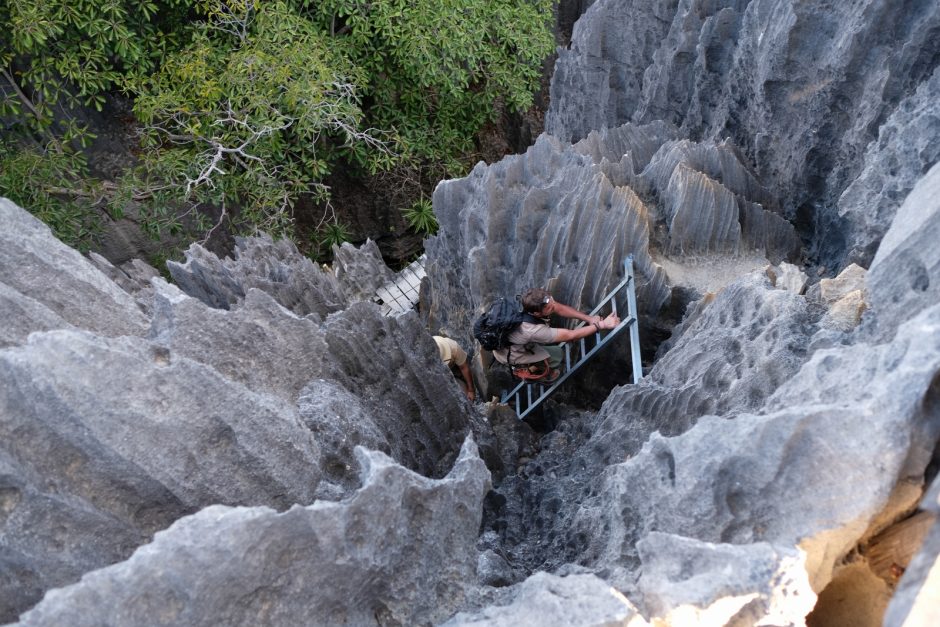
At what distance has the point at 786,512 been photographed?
2.90 metres

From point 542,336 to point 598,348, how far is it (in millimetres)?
412

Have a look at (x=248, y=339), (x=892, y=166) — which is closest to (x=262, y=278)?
(x=248, y=339)

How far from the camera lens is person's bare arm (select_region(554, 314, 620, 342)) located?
5.77 m

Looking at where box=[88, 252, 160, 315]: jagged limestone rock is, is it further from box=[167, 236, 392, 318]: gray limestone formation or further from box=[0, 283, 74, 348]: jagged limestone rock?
box=[0, 283, 74, 348]: jagged limestone rock

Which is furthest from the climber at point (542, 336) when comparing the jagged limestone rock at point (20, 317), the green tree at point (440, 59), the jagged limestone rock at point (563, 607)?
the green tree at point (440, 59)

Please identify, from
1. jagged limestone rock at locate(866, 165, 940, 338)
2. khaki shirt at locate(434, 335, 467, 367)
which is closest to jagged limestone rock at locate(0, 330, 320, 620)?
jagged limestone rock at locate(866, 165, 940, 338)

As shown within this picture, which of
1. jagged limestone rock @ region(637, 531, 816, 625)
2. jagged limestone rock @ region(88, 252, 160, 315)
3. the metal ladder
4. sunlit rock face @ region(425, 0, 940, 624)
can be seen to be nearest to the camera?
jagged limestone rock @ region(637, 531, 816, 625)

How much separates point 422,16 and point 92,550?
890 centimetres

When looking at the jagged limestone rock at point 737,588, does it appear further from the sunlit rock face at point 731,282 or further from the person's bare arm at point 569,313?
the person's bare arm at point 569,313

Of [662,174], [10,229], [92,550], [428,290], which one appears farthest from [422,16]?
[92,550]

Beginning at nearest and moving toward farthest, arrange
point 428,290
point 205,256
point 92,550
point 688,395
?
point 92,550 < point 688,395 < point 205,256 < point 428,290

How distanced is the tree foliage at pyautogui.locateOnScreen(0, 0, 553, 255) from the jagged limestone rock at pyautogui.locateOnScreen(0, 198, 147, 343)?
5911mm

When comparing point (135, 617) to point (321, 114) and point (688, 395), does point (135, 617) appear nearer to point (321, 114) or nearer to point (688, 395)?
point (688, 395)

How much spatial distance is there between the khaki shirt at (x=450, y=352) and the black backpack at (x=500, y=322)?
0.60 meters
